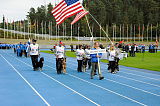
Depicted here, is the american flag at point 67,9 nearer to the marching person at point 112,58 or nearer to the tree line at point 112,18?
the marching person at point 112,58

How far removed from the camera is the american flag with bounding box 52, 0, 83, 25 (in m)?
20.1

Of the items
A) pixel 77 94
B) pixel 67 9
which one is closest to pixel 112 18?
pixel 67 9

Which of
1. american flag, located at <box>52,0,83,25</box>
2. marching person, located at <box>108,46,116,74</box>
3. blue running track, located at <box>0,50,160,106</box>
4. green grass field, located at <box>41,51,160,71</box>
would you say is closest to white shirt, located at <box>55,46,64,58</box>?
american flag, located at <box>52,0,83,25</box>

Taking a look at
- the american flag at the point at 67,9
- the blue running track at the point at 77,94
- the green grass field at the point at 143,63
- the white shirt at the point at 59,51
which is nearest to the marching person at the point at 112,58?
the white shirt at the point at 59,51

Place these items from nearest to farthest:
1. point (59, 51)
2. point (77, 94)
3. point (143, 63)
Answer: point (77, 94)
point (59, 51)
point (143, 63)

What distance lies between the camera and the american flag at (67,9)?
20109 millimetres

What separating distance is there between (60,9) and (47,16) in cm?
10551

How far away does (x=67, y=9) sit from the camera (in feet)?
67.4

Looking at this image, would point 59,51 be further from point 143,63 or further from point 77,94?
point 143,63

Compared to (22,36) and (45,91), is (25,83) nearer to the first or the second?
(45,91)

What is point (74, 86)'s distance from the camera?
13672 millimetres

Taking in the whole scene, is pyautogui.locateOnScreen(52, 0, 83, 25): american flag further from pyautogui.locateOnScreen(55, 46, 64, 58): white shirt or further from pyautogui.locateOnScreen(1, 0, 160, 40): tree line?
pyautogui.locateOnScreen(1, 0, 160, 40): tree line

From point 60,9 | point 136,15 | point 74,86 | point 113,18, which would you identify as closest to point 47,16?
point 113,18

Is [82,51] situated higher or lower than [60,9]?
lower
